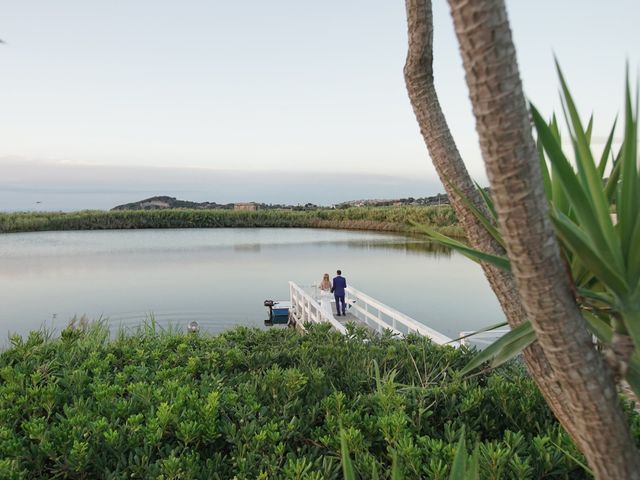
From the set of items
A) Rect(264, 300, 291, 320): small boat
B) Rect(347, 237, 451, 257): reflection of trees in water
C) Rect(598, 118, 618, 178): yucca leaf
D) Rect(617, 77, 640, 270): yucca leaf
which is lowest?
Rect(264, 300, 291, 320): small boat

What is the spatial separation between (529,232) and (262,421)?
1.59 m

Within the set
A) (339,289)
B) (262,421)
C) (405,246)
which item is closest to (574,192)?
(262,421)

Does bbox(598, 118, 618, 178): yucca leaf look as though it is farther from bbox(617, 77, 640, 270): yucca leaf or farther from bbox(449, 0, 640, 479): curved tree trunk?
bbox(449, 0, 640, 479): curved tree trunk

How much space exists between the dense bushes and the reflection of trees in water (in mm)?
21811

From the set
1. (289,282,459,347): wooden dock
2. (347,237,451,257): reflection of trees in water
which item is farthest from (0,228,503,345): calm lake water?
(289,282,459,347): wooden dock

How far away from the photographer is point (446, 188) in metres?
1.70

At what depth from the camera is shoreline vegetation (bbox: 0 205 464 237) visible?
37969 millimetres

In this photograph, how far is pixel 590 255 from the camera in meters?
0.96

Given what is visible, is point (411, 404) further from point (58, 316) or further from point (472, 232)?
point (58, 316)

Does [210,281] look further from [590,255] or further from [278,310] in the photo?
[590,255]

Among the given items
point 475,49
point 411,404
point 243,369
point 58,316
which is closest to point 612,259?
point 475,49

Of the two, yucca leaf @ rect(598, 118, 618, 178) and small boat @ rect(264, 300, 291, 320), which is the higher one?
yucca leaf @ rect(598, 118, 618, 178)

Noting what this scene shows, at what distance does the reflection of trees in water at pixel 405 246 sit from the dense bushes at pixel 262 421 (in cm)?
2181

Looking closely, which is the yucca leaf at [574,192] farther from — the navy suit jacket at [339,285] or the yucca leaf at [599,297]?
the navy suit jacket at [339,285]
